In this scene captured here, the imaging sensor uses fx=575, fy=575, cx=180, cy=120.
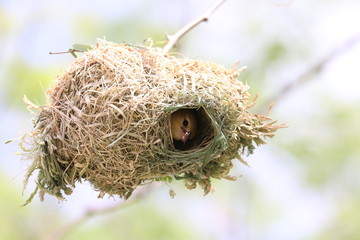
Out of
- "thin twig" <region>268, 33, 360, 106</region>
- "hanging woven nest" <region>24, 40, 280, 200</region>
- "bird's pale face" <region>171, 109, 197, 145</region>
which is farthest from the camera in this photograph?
"thin twig" <region>268, 33, 360, 106</region>

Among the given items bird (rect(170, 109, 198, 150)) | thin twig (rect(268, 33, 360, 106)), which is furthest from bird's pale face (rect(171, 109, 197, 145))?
thin twig (rect(268, 33, 360, 106))

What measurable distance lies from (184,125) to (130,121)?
1.53 feet

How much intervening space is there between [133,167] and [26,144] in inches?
27.2

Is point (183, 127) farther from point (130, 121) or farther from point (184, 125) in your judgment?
point (130, 121)

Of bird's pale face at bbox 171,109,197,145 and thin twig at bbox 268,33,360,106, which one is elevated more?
thin twig at bbox 268,33,360,106

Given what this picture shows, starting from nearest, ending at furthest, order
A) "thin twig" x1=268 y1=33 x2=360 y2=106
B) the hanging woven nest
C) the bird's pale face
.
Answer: the hanging woven nest → the bird's pale face → "thin twig" x1=268 y1=33 x2=360 y2=106

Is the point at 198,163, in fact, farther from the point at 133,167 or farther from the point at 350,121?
the point at 350,121

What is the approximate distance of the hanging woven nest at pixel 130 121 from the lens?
3.28m

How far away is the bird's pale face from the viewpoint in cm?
357

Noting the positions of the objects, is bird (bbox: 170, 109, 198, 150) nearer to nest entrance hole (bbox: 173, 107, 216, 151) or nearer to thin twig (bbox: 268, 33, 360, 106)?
nest entrance hole (bbox: 173, 107, 216, 151)

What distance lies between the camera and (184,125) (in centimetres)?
360

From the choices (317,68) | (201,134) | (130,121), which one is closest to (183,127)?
(201,134)

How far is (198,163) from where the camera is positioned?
346cm

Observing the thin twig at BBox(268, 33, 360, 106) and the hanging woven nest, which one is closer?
the hanging woven nest
